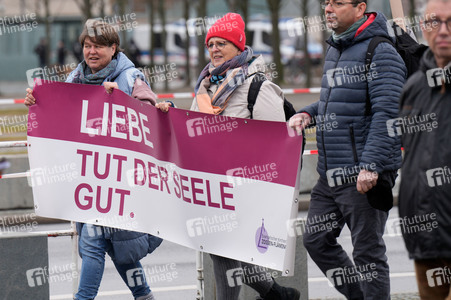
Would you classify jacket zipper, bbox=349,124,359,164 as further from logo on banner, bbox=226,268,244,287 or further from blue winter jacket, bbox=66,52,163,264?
blue winter jacket, bbox=66,52,163,264

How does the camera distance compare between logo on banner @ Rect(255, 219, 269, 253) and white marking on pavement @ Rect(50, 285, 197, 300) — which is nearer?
logo on banner @ Rect(255, 219, 269, 253)

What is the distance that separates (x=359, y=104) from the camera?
5.75m

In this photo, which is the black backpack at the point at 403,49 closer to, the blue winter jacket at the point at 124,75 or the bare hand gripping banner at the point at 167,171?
the bare hand gripping banner at the point at 167,171

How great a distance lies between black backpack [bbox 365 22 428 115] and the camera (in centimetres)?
571

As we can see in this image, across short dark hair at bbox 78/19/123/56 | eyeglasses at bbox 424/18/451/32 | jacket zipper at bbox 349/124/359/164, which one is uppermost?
short dark hair at bbox 78/19/123/56

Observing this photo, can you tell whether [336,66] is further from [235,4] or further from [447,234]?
[235,4]

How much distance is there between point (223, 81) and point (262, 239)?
0.96 m

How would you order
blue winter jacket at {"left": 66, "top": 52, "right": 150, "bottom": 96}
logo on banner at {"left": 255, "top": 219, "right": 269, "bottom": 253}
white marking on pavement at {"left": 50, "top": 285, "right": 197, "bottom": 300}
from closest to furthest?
1. logo on banner at {"left": 255, "top": 219, "right": 269, "bottom": 253}
2. blue winter jacket at {"left": 66, "top": 52, "right": 150, "bottom": 96}
3. white marking on pavement at {"left": 50, "top": 285, "right": 197, "bottom": 300}

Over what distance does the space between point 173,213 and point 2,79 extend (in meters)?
44.8

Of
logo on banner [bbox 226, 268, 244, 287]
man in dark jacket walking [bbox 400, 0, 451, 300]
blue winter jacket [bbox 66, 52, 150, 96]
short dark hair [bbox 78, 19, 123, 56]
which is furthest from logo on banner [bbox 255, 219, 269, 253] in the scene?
man in dark jacket walking [bbox 400, 0, 451, 300]

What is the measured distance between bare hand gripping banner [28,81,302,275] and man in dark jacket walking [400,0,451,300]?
158cm

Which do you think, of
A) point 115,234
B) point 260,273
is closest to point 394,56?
point 260,273

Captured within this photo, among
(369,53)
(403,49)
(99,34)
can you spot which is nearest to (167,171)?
(99,34)

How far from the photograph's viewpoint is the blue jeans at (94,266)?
6406 millimetres
